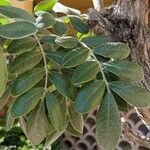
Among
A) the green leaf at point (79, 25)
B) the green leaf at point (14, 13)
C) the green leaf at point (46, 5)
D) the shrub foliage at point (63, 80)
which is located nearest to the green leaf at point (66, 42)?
the shrub foliage at point (63, 80)

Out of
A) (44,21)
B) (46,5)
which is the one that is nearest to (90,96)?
(44,21)

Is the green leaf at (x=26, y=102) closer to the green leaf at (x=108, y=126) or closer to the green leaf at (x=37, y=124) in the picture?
the green leaf at (x=37, y=124)

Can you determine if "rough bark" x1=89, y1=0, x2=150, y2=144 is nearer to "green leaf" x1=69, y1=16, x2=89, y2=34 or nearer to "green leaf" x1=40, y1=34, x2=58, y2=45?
"green leaf" x1=69, y1=16, x2=89, y2=34

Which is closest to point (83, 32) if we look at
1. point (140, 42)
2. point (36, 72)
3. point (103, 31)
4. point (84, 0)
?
point (103, 31)

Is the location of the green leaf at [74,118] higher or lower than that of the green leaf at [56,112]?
lower

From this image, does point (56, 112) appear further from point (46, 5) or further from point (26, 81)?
point (46, 5)

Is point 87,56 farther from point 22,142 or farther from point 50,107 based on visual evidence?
point 22,142

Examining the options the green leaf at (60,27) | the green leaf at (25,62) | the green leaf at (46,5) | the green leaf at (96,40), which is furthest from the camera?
the green leaf at (46,5)
